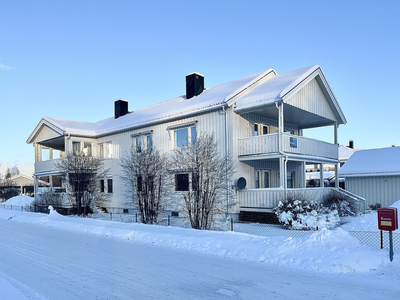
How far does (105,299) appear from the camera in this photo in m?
6.13

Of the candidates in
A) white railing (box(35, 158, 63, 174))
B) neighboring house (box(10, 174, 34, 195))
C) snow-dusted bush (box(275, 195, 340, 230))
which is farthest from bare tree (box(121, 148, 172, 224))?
neighboring house (box(10, 174, 34, 195))

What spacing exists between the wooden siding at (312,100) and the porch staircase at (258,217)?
5.70 metres

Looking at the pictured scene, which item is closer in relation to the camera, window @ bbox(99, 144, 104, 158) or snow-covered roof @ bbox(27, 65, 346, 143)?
snow-covered roof @ bbox(27, 65, 346, 143)

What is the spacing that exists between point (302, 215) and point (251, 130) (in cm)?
644

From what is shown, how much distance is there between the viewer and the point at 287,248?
8945 millimetres

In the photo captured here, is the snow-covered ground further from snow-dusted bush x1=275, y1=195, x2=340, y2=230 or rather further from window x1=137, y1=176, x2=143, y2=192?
window x1=137, y1=176, x2=143, y2=192

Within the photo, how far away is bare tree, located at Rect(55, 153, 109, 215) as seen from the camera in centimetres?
2331

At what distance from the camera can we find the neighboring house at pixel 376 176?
22453 millimetres

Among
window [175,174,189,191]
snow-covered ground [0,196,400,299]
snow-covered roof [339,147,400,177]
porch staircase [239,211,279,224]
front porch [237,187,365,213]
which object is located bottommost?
porch staircase [239,211,279,224]

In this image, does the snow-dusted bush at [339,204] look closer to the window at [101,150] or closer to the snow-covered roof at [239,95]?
the snow-covered roof at [239,95]

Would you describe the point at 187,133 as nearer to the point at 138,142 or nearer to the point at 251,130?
the point at 251,130

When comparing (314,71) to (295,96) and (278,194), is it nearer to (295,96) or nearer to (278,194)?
(295,96)

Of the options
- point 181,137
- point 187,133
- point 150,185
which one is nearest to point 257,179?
point 187,133

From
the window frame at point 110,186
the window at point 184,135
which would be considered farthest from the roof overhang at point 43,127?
the window at point 184,135
